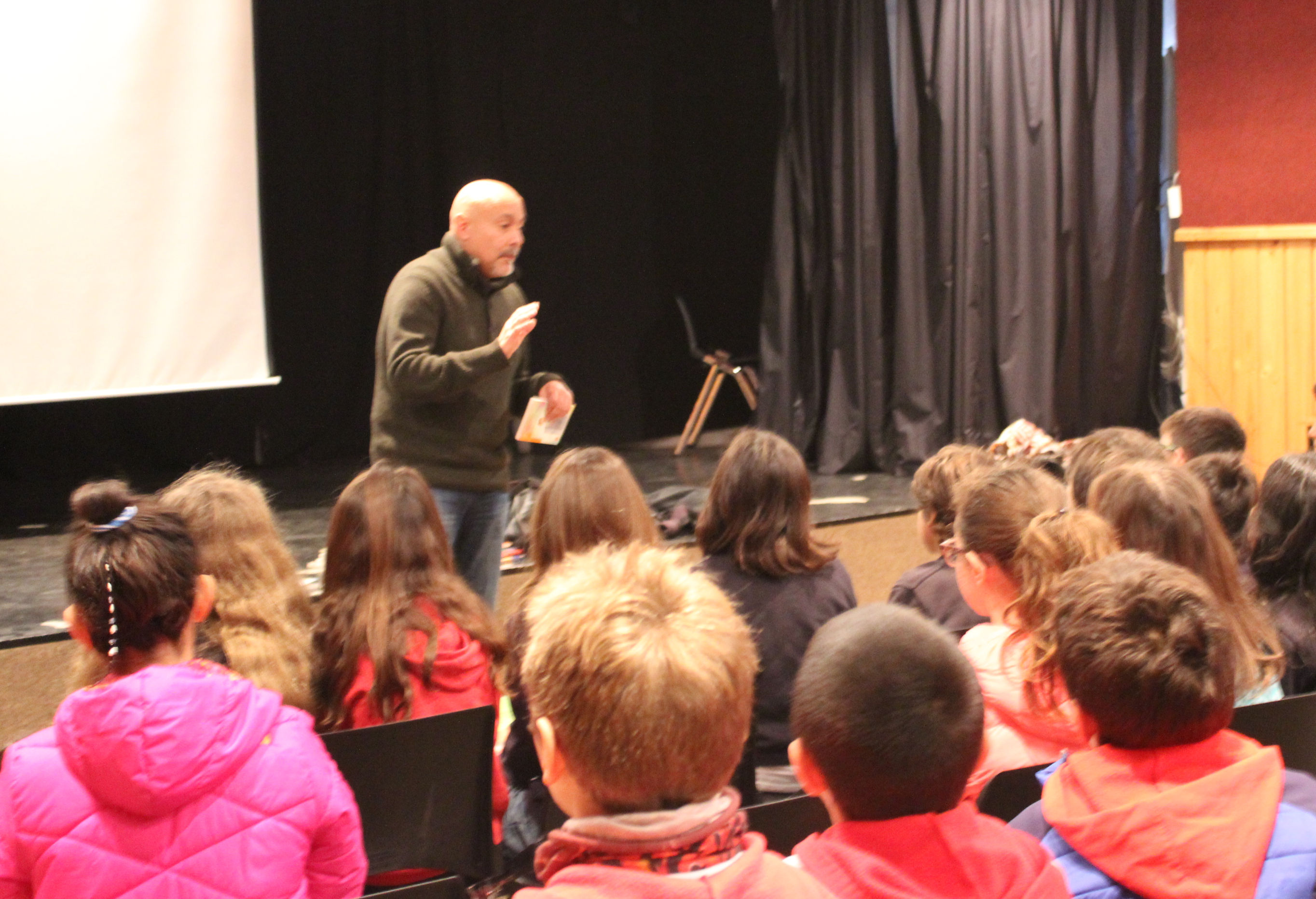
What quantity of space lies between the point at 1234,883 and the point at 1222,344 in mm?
4630

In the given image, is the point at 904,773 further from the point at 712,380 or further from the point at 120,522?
the point at 712,380

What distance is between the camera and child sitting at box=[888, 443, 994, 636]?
233 centimetres

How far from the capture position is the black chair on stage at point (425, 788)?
1.75 metres

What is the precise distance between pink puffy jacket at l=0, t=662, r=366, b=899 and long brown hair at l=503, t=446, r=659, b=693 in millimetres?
874

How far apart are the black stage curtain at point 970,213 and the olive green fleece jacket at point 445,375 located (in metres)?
3.09

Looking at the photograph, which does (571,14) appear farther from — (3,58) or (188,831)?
(188,831)

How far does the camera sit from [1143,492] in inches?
79.8

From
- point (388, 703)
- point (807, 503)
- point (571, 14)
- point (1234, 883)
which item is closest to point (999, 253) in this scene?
point (571, 14)

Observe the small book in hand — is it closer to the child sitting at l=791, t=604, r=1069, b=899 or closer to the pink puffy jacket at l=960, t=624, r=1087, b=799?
the pink puffy jacket at l=960, t=624, r=1087, b=799

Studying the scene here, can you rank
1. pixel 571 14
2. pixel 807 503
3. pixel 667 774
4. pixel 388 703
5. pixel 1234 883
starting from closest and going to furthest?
pixel 667 774 → pixel 1234 883 → pixel 388 703 → pixel 807 503 → pixel 571 14

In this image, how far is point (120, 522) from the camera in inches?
61.4

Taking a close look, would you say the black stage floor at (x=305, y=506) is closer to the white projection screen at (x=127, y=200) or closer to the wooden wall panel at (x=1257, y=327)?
the white projection screen at (x=127, y=200)

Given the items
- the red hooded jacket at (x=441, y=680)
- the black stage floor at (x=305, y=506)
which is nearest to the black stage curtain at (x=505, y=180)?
the black stage floor at (x=305, y=506)

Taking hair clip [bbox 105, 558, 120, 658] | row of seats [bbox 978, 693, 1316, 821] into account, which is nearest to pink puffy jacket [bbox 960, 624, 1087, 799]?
row of seats [bbox 978, 693, 1316, 821]
